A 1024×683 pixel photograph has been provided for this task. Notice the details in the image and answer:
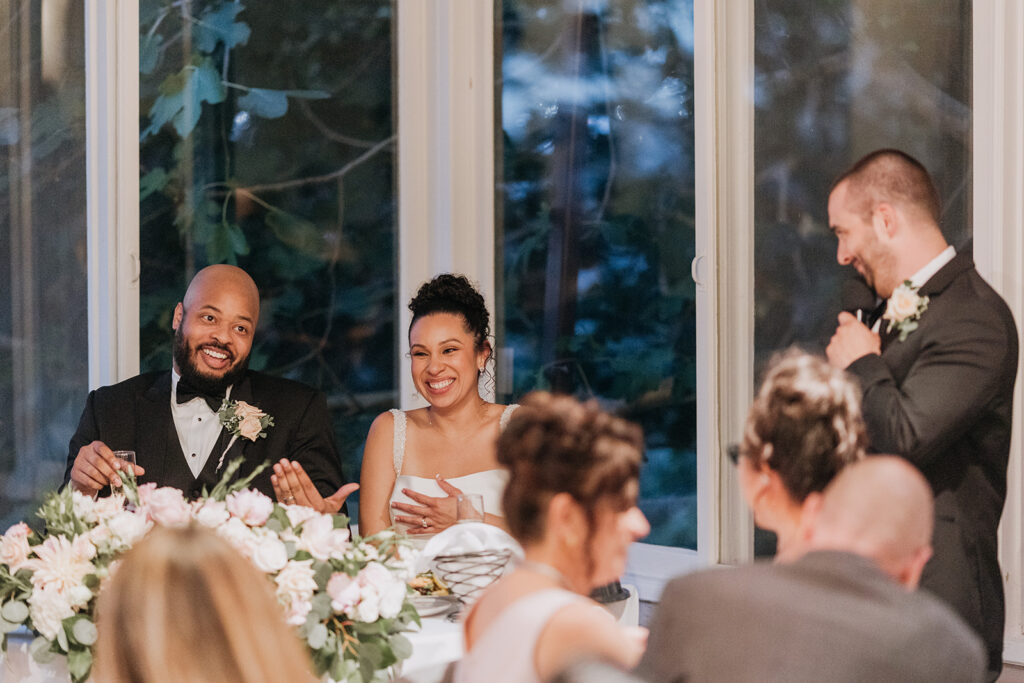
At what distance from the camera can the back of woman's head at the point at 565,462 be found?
60.9 inches

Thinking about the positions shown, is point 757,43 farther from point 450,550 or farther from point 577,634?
point 577,634

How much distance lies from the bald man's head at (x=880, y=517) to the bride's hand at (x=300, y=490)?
1.48 metres

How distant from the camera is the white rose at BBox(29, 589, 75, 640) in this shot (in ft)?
6.27

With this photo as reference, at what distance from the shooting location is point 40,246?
3.63 m

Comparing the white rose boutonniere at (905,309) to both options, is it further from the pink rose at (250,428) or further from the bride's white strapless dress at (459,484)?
the pink rose at (250,428)

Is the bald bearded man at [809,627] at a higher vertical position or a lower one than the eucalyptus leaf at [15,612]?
higher

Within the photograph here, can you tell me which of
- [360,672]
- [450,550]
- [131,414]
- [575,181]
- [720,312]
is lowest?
[360,672]

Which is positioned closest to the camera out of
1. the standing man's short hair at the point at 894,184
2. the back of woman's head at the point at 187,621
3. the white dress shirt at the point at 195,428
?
the back of woman's head at the point at 187,621

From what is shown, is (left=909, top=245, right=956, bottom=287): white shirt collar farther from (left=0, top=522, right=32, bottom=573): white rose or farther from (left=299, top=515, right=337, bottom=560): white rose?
(left=0, top=522, right=32, bottom=573): white rose

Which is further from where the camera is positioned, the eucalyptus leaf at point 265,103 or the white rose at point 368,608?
the eucalyptus leaf at point 265,103

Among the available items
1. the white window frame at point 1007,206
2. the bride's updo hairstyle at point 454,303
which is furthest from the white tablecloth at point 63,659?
the white window frame at point 1007,206

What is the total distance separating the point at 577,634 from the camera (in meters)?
1.41

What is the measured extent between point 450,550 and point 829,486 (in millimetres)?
960

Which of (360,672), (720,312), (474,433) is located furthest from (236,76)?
(360,672)
